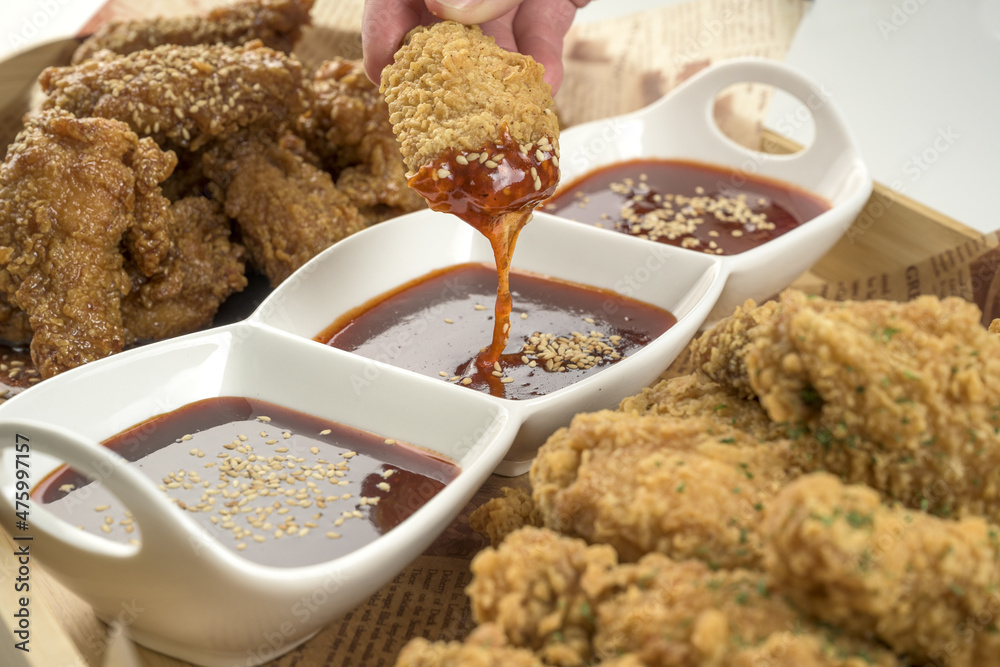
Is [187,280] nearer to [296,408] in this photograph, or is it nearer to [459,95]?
[296,408]

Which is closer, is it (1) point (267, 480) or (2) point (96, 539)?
(2) point (96, 539)

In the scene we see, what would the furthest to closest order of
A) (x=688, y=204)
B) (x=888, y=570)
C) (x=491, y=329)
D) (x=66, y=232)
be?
1. (x=688, y=204)
2. (x=491, y=329)
3. (x=66, y=232)
4. (x=888, y=570)

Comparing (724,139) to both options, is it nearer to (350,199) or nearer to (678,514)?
(350,199)

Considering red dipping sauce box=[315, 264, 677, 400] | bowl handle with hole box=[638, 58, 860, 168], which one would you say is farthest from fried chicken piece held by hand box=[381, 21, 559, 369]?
bowl handle with hole box=[638, 58, 860, 168]

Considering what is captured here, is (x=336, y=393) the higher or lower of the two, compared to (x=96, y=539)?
lower

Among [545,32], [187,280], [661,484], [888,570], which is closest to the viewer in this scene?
[888,570]

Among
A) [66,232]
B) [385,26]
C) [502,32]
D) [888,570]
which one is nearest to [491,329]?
[385,26]

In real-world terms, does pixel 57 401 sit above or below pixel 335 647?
above

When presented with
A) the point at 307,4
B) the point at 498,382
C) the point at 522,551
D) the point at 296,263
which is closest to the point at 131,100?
the point at 296,263
